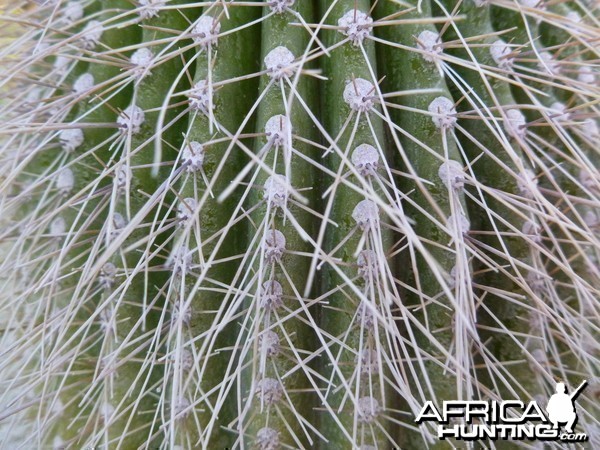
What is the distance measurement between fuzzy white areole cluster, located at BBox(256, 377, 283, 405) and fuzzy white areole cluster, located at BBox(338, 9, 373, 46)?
37 centimetres

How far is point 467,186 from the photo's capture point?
698mm

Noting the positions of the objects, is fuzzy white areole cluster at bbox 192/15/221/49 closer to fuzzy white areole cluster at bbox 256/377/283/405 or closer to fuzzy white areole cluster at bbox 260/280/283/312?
fuzzy white areole cluster at bbox 260/280/283/312

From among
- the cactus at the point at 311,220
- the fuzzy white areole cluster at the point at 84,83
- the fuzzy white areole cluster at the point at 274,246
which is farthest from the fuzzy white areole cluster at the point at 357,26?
the fuzzy white areole cluster at the point at 84,83

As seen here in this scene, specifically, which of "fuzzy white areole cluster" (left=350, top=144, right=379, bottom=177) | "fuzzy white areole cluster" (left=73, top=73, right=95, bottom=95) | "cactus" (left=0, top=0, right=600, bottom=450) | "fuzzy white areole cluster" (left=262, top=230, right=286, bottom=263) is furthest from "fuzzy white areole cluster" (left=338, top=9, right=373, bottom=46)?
"fuzzy white areole cluster" (left=73, top=73, right=95, bottom=95)

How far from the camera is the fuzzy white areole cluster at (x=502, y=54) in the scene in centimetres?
68

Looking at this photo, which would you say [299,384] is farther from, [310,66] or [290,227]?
[310,66]

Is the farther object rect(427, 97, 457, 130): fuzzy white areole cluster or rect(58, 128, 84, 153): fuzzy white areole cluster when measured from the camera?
rect(58, 128, 84, 153): fuzzy white areole cluster

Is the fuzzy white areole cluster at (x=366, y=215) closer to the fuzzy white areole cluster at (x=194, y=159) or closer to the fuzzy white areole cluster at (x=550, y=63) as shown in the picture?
the fuzzy white areole cluster at (x=194, y=159)

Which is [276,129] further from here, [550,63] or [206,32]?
[550,63]

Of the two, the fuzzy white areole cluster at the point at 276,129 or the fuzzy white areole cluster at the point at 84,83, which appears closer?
the fuzzy white areole cluster at the point at 276,129

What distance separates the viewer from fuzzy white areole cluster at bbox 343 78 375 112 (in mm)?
619

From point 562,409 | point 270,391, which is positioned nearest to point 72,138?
point 270,391

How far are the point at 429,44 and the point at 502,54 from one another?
4.0 inches

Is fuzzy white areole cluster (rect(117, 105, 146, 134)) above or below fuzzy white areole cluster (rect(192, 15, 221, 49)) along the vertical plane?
below
